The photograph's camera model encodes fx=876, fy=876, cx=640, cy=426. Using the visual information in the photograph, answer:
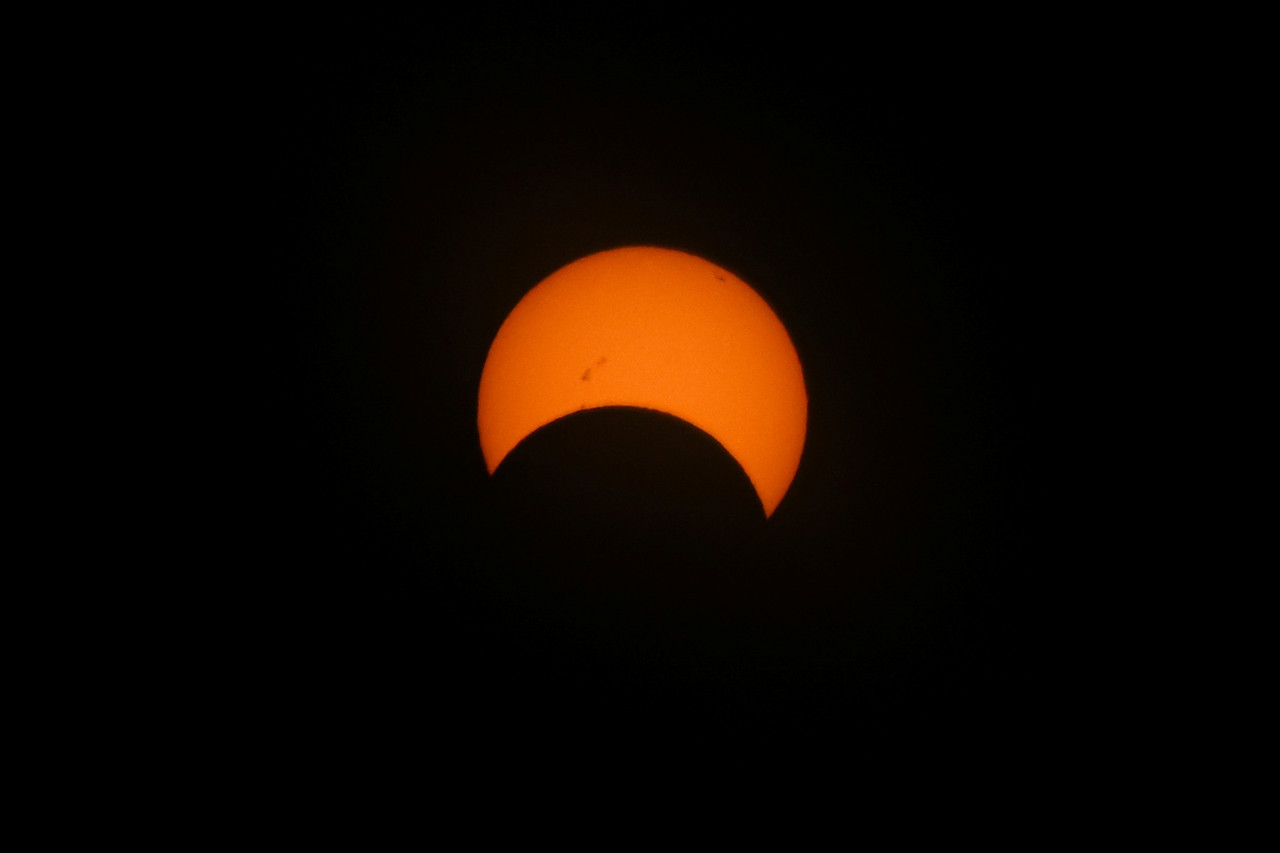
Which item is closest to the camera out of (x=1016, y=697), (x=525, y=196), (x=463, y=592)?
(x=463, y=592)

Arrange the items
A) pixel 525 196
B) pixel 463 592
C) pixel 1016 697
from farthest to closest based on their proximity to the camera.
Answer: pixel 1016 697 → pixel 525 196 → pixel 463 592

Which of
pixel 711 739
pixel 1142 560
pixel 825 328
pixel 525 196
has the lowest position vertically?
pixel 711 739

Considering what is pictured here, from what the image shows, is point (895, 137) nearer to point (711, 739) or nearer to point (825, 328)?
point (825, 328)

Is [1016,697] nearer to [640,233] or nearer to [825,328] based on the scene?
[825,328]

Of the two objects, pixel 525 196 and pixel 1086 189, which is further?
pixel 1086 189

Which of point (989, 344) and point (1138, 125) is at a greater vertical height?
point (1138, 125)

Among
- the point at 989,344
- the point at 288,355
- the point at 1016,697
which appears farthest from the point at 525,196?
the point at 1016,697

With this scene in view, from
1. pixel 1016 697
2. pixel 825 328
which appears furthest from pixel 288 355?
pixel 1016 697
